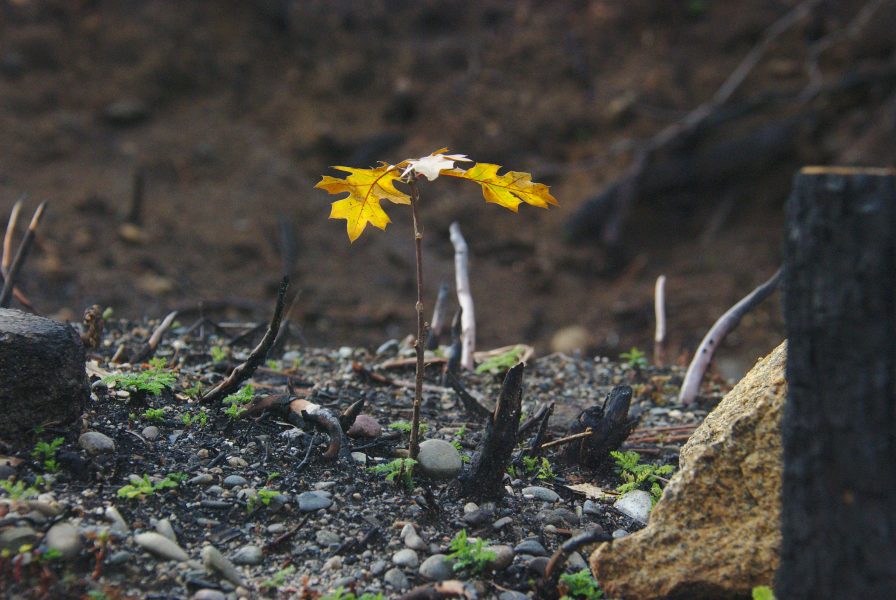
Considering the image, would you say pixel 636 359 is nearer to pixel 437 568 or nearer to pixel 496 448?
pixel 496 448

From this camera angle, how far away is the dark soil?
195cm

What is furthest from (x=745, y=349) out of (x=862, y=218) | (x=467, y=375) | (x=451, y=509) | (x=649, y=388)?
(x=862, y=218)

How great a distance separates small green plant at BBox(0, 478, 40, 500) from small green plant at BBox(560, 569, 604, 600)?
135 cm

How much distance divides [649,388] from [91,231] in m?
5.10

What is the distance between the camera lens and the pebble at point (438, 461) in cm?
246

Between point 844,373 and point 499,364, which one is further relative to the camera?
point 499,364

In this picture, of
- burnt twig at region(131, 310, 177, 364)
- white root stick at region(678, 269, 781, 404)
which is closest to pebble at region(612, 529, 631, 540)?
white root stick at region(678, 269, 781, 404)

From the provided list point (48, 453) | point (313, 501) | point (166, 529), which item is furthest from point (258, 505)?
point (48, 453)

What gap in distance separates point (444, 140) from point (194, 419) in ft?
18.5

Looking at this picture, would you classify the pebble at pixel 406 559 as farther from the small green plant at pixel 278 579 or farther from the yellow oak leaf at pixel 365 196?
the yellow oak leaf at pixel 365 196

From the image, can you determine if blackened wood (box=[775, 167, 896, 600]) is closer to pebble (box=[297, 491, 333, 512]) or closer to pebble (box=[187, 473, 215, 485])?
pebble (box=[297, 491, 333, 512])

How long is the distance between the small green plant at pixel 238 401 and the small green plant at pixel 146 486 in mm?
353

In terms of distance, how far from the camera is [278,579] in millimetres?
1974

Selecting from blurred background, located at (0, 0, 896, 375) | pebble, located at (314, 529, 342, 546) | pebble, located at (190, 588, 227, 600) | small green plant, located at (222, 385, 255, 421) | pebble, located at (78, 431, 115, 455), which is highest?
blurred background, located at (0, 0, 896, 375)
